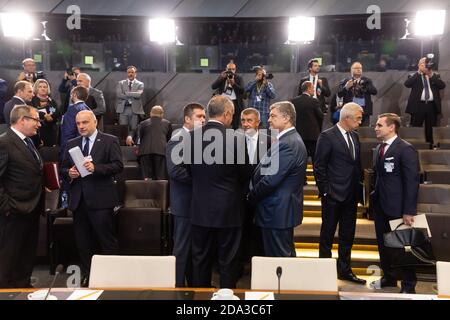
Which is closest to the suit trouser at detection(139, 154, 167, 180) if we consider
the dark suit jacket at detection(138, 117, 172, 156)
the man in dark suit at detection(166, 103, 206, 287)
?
the dark suit jacket at detection(138, 117, 172, 156)

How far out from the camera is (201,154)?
10.4ft

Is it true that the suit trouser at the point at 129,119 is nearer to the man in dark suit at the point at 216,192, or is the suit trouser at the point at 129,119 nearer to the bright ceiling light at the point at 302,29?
the bright ceiling light at the point at 302,29

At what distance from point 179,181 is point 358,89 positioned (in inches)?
174

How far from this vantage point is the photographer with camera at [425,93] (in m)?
7.32

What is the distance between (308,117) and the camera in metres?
5.94

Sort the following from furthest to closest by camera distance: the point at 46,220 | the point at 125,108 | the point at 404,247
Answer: the point at 125,108 < the point at 46,220 < the point at 404,247

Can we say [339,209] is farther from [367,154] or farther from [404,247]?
[367,154]

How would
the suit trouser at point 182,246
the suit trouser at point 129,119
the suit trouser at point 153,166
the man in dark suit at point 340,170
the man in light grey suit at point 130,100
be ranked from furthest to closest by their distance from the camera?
1. the suit trouser at point 129,119
2. the man in light grey suit at point 130,100
3. the suit trouser at point 153,166
4. the man in dark suit at point 340,170
5. the suit trouser at point 182,246

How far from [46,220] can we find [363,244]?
2.99 metres

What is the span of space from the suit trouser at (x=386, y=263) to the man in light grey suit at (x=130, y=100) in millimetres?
4976

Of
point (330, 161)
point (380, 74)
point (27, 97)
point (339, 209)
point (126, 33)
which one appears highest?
point (126, 33)

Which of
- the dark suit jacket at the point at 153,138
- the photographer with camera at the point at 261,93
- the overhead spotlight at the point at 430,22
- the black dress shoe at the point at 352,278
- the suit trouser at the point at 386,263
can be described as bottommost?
the black dress shoe at the point at 352,278

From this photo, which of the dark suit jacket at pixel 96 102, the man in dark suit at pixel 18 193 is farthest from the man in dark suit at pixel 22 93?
the man in dark suit at pixel 18 193
